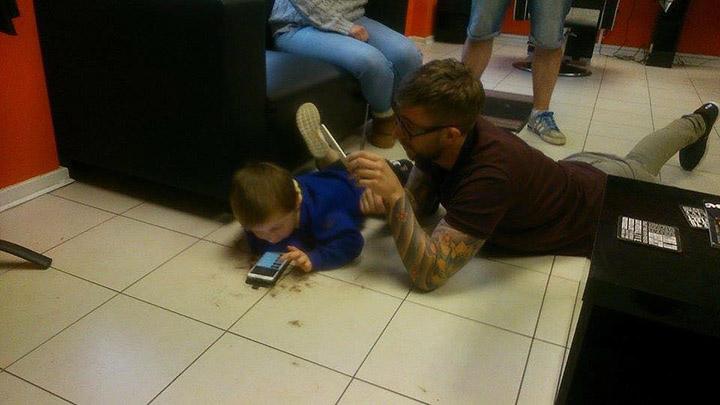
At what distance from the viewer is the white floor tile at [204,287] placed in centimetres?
112

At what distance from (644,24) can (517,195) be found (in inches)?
152

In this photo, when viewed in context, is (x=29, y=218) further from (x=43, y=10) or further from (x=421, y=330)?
(x=421, y=330)

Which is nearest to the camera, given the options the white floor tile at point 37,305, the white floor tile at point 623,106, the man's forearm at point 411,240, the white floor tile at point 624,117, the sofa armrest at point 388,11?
the white floor tile at point 37,305

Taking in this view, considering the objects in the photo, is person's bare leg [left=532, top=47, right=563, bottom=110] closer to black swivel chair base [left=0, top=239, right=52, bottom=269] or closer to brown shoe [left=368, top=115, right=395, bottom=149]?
brown shoe [left=368, top=115, right=395, bottom=149]

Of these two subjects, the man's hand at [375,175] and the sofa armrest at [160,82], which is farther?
the sofa armrest at [160,82]

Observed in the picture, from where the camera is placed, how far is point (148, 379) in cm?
93

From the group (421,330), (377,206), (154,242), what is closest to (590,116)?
(377,206)

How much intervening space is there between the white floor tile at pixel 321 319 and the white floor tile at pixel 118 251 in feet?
1.01

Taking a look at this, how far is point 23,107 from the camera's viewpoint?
1497 millimetres

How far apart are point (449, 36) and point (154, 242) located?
146 inches

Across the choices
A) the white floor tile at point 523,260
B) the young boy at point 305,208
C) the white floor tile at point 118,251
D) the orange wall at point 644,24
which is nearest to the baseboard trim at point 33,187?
the white floor tile at point 118,251

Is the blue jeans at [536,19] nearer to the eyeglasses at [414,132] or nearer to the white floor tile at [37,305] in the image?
the eyeglasses at [414,132]

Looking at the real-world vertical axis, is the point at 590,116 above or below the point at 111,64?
below

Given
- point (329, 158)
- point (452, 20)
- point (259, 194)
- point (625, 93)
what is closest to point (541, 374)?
point (259, 194)
